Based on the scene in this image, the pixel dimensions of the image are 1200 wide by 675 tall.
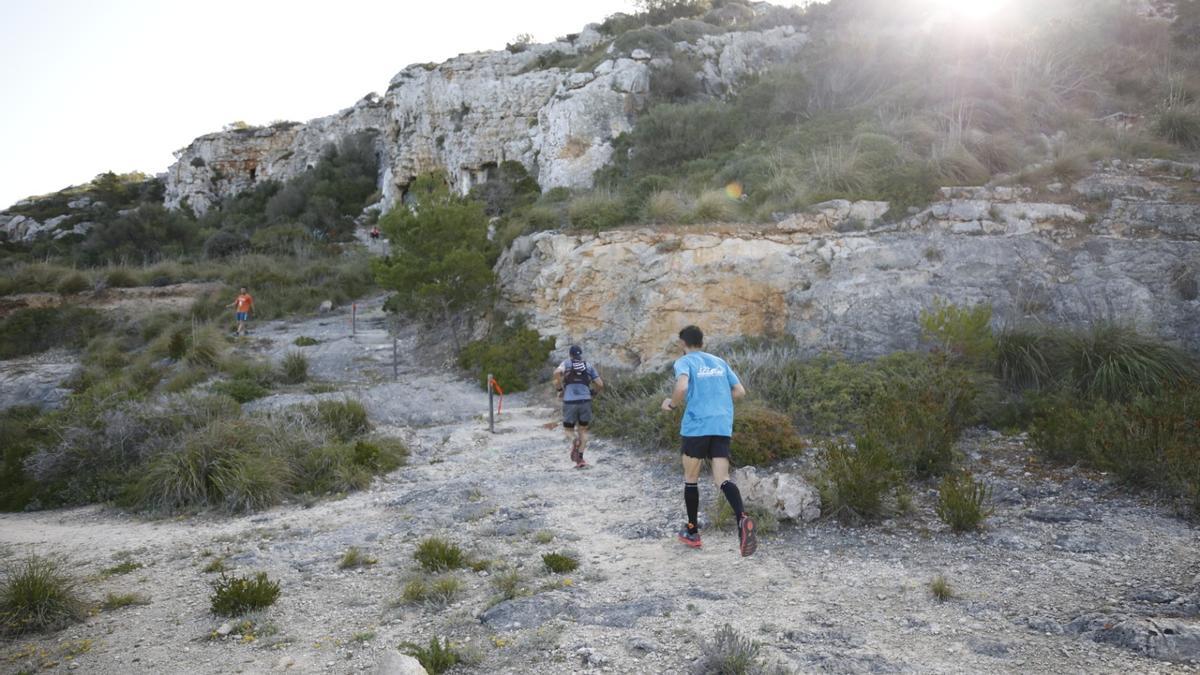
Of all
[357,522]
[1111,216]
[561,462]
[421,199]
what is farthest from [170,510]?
[1111,216]

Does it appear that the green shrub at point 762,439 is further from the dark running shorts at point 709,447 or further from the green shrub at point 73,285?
the green shrub at point 73,285

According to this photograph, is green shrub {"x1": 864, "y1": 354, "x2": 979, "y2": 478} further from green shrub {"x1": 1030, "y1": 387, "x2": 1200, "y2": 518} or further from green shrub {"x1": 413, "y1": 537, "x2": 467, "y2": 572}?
green shrub {"x1": 413, "y1": 537, "x2": 467, "y2": 572}

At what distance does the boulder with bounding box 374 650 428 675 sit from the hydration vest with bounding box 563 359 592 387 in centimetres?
562

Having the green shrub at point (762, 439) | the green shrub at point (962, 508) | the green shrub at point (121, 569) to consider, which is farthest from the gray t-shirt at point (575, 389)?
the green shrub at point (121, 569)

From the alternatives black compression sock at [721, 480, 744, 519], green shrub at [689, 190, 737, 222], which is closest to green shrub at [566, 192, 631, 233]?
green shrub at [689, 190, 737, 222]

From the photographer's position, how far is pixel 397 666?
3170 mm

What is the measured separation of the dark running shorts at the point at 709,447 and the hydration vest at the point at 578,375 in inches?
143

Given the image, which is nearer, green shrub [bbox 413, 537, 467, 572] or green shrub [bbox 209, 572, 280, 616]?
green shrub [bbox 209, 572, 280, 616]

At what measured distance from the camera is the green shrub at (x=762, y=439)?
7.40 meters

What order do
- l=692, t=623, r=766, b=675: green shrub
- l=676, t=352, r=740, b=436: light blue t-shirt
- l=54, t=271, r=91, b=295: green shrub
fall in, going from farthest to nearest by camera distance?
1. l=54, t=271, r=91, b=295: green shrub
2. l=676, t=352, r=740, b=436: light blue t-shirt
3. l=692, t=623, r=766, b=675: green shrub

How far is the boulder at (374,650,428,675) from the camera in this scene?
10.3 feet

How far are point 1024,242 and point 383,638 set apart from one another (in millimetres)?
11892

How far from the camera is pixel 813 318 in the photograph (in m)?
11.6

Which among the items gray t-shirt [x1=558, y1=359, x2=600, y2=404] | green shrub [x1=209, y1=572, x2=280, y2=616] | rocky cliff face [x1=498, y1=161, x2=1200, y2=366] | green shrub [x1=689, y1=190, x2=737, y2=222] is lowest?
green shrub [x1=209, y1=572, x2=280, y2=616]
